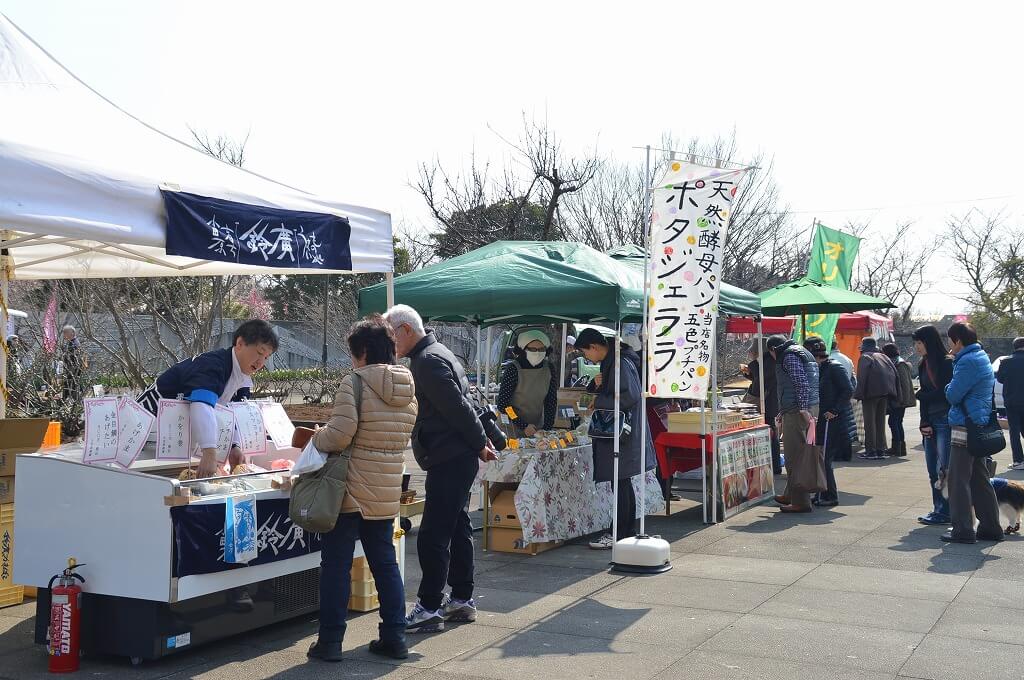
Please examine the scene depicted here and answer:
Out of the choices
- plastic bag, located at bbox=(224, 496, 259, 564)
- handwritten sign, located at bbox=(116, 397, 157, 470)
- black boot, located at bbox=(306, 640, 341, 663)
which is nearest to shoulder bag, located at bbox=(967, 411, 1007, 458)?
black boot, located at bbox=(306, 640, 341, 663)

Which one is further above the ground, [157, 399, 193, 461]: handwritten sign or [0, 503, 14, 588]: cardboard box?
[157, 399, 193, 461]: handwritten sign

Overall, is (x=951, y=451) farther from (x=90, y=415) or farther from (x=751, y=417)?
(x=90, y=415)

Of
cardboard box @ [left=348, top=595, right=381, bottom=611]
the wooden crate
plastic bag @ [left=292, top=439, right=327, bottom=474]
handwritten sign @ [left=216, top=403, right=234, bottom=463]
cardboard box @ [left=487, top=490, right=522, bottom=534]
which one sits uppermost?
handwritten sign @ [left=216, top=403, right=234, bottom=463]

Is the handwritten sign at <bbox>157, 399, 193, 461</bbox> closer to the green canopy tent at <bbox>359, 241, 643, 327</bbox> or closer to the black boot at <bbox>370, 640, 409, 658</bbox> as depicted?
the black boot at <bbox>370, 640, 409, 658</bbox>

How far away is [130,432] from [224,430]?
0.55m

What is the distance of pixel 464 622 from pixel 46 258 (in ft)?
13.9

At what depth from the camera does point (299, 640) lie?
210 inches

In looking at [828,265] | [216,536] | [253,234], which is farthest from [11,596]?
[828,265]

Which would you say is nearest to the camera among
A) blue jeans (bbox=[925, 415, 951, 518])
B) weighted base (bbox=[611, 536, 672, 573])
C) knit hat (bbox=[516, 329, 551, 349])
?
weighted base (bbox=[611, 536, 672, 573])

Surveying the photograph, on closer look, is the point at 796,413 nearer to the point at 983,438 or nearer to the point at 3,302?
the point at 983,438

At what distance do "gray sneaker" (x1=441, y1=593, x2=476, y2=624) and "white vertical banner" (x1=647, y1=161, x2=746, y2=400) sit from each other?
7.65 feet

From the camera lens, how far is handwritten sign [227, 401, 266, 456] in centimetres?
561

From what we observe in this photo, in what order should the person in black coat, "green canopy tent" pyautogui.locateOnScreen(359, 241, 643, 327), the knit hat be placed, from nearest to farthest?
"green canopy tent" pyautogui.locateOnScreen(359, 241, 643, 327) → the knit hat → the person in black coat

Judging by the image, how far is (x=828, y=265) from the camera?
15.0 m
